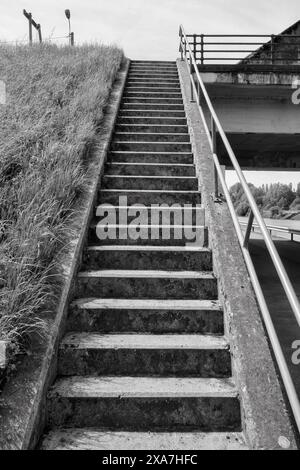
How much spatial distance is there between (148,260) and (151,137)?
3.15 metres

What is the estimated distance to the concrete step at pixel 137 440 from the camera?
7.72 ft

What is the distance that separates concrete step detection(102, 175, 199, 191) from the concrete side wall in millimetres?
981

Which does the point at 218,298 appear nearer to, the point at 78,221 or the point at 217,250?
the point at 217,250

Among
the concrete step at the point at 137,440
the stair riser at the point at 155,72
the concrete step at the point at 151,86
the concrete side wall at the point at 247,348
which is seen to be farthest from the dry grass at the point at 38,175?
the stair riser at the point at 155,72

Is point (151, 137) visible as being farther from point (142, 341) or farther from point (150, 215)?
point (142, 341)

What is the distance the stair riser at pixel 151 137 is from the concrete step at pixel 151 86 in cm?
307

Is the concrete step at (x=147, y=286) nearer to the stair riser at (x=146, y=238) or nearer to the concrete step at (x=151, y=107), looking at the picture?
the stair riser at (x=146, y=238)

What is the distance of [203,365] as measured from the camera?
2887mm

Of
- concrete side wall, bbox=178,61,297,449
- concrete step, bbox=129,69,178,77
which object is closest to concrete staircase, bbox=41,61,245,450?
concrete side wall, bbox=178,61,297,449

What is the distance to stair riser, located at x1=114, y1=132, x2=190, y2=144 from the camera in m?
6.36

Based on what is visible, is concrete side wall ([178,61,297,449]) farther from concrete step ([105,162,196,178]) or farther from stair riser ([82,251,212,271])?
concrete step ([105,162,196,178])
